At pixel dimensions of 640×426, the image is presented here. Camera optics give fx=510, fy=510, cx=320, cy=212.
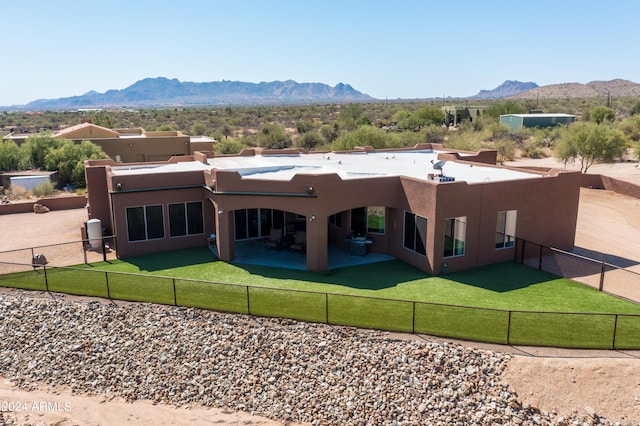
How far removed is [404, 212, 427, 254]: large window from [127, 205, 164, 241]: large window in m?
12.0

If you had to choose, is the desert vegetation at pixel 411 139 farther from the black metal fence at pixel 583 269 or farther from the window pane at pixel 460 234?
the window pane at pixel 460 234

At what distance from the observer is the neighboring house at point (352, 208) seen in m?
22.0

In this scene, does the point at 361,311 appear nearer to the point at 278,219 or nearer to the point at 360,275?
the point at 360,275

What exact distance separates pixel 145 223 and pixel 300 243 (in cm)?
765

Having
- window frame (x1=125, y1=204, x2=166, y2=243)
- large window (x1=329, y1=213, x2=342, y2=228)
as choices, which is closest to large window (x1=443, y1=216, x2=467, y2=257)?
large window (x1=329, y1=213, x2=342, y2=228)

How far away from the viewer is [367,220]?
2459cm

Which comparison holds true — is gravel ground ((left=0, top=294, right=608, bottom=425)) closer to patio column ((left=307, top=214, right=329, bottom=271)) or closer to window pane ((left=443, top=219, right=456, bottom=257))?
patio column ((left=307, top=214, right=329, bottom=271))

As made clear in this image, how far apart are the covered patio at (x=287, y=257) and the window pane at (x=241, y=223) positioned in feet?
1.84

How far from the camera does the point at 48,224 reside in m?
31.7

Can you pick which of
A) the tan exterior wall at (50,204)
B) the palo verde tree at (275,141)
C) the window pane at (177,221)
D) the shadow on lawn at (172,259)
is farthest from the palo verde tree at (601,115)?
the tan exterior wall at (50,204)

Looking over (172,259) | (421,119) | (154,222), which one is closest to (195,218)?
(154,222)

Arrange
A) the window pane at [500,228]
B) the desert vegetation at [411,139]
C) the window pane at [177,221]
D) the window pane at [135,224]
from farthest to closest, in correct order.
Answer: the desert vegetation at [411,139]
the window pane at [177,221]
the window pane at [135,224]
the window pane at [500,228]

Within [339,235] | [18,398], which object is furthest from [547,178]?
[18,398]

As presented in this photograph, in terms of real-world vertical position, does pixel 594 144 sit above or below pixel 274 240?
above
